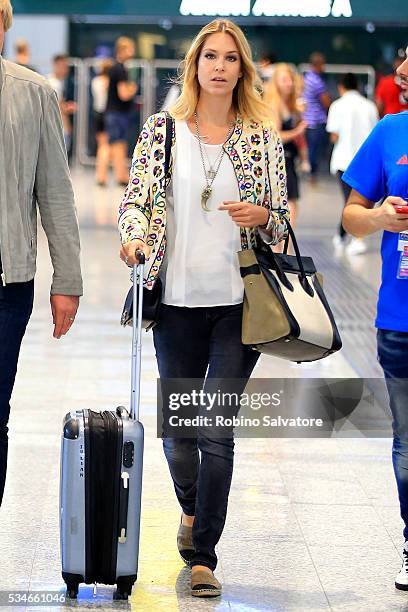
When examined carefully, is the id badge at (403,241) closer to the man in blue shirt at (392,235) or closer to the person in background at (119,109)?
the man in blue shirt at (392,235)

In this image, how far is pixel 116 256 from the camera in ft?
43.7

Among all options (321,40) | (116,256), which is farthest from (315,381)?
(321,40)

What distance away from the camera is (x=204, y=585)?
14.1 feet

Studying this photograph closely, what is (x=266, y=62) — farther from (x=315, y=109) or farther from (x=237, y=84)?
(x=315, y=109)

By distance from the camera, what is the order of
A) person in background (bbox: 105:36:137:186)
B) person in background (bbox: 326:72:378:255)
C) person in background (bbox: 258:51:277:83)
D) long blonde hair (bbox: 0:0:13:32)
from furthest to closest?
person in background (bbox: 105:36:137:186) < person in background (bbox: 326:72:378:255) < person in background (bbox: 258:51:277:83) < long blonde hair (bbox: 0:0:13:32)

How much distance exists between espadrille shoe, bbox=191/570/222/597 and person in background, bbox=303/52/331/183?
66.5 ft

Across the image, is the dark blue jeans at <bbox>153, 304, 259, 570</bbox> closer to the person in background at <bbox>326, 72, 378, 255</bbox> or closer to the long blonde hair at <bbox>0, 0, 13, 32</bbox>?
the long blonde hair at <bbox>0, 0, 13, 32</bbox>

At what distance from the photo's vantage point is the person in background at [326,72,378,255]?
14297 millimetres

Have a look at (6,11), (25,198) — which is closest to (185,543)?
(25,198)

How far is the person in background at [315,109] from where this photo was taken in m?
24.1

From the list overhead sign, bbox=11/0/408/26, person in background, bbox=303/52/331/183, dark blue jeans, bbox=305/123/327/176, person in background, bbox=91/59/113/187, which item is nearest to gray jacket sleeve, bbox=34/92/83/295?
overhead sign, bbox=11/0/408/26

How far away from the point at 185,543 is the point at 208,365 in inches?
26.3

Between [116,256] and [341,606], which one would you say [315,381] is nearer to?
[341,606]

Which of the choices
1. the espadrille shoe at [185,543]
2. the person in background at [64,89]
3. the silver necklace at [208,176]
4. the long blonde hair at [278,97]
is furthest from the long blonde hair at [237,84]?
the person in background at [64,89]
